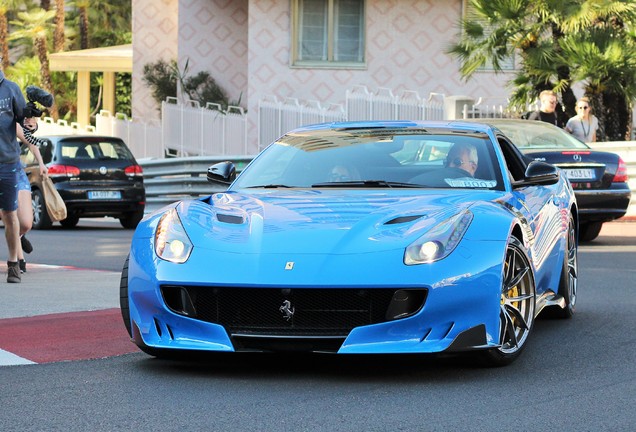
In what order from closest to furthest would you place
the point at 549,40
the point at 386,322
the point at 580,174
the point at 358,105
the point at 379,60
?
the point at 386,322, the point at 580,174, the point at 549,40, the point at 358,105, the point at 379,60

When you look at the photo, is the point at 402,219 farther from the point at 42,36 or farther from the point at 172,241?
the point at 42,36

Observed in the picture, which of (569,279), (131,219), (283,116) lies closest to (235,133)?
(283,116)

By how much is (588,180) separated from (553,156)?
1.94 feet

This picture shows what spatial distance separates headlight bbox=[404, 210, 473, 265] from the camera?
6.24 metres

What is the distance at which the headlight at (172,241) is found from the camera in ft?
21.2

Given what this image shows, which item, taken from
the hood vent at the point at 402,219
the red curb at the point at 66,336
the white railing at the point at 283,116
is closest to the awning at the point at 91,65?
the white railing at the point at 283,116

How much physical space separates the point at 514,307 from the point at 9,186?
530 centimetres

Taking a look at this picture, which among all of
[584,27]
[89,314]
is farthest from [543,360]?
[584,27]

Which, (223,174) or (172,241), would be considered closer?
(172,241)

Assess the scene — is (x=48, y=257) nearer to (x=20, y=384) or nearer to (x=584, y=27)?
(x=20, y=384)

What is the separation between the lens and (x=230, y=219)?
676cm

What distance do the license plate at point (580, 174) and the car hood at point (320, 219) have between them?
26.5 feet

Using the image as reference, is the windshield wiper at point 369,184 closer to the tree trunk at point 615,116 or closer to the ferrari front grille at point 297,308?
the ferrari front grille at point 297,308

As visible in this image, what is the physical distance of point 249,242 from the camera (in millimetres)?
6445
